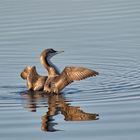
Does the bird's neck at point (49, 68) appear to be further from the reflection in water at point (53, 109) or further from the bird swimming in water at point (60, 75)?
the reflection in water at point (53, 109)

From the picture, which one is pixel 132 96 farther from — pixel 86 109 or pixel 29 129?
pixel 29 129

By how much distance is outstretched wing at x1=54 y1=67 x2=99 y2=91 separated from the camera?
1603 centimetres

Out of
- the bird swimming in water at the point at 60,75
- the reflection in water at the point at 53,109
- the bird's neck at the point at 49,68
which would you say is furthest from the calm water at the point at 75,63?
the bird's neck at the point at 49,68

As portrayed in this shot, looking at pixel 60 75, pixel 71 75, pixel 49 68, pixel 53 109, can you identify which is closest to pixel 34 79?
pixel 49 68

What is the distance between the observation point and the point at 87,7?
26094 mm

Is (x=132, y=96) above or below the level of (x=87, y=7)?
below

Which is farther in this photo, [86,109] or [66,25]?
[66,25]

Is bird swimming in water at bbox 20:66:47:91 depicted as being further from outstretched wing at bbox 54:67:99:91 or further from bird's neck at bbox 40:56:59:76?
outstretched wing at bbox 54:67:99:91

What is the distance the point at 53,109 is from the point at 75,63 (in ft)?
14.6

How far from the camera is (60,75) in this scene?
653 inches

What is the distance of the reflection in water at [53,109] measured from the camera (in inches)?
530

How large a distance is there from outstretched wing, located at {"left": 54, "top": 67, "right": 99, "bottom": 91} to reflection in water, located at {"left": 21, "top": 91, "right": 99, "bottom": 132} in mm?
355

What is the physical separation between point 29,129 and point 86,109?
187 centimetres

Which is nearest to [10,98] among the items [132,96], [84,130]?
[132,96]
